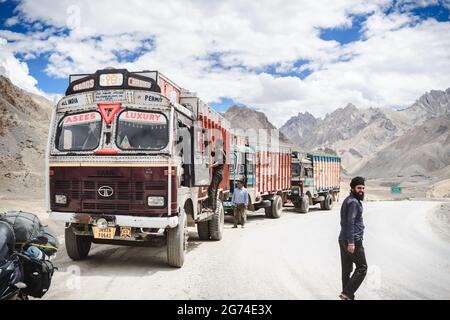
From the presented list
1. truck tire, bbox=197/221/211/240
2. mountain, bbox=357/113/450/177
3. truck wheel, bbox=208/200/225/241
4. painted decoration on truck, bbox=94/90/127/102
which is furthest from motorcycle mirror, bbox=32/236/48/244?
mountain, bbox=357/113/450/177

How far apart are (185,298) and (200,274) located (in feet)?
5.33

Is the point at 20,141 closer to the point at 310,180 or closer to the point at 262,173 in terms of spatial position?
the point at 310,180

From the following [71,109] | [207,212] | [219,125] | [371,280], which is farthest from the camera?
[219,125]

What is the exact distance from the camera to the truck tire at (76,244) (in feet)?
28.1

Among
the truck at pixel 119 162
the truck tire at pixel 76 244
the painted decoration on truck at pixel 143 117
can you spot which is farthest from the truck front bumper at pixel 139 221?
the painted decoration on truck at pixel 143 117

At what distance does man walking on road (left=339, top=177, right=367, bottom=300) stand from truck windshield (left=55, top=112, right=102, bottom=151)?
4.69 meters

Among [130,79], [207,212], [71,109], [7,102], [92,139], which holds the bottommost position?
[207,212]

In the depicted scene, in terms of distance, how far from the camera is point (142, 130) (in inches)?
317

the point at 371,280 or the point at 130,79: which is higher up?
the point at 130,79

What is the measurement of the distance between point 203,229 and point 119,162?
5.10 meters
